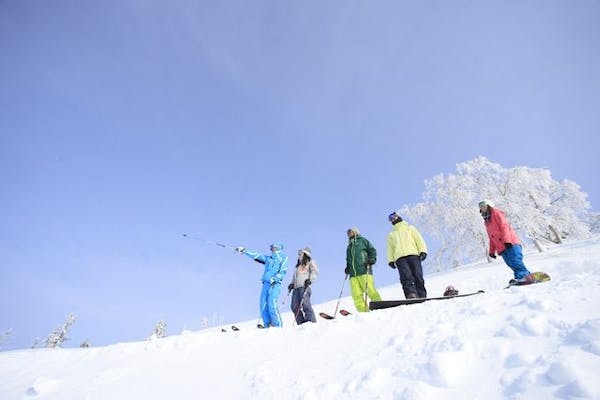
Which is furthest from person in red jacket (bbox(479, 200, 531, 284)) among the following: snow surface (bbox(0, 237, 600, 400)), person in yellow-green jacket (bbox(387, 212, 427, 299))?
snow surface (bbox(0, 237, 600, 400))

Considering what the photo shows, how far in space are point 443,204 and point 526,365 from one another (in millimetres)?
24418

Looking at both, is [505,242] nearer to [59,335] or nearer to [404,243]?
[404,243]

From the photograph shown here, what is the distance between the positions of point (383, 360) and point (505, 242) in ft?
13.5

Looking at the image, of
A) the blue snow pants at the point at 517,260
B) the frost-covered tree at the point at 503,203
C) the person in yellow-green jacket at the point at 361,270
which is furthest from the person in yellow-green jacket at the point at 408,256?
the frost-covered tree at the point at 503,203

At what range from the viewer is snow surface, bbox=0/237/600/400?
2.28 meters

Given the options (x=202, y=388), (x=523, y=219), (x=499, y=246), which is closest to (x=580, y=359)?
(x=202, y=388)

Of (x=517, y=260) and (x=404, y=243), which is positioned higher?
(x=404, y=243)

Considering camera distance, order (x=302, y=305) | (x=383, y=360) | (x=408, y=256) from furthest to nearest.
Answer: (x=302, y=305) < (x=408, y=256) < (x=383, y=360)

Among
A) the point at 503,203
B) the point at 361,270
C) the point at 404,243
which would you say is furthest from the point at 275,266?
the point at 503,203

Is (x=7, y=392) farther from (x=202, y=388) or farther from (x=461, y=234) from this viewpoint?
(x=461, y=234)

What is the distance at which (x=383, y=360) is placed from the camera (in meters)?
3.09

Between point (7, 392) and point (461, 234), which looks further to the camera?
point (461, 234)

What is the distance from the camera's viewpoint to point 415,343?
321 centimetres

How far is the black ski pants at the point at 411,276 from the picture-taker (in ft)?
20.8
